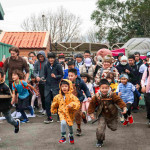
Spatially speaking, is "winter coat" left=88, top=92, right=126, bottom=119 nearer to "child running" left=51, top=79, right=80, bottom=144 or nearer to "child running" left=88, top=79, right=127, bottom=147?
"child running" left=88, top=79, right=127, bottom=147

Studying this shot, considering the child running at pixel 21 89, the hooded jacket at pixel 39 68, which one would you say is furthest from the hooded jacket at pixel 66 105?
the hooded jacket at pixel 39 68

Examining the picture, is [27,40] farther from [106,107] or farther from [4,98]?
[106,107]

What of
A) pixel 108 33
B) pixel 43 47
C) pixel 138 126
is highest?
pixel 108 33

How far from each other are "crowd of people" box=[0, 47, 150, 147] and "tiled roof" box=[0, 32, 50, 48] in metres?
10.5

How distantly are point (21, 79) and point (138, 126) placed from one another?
11.2 ft

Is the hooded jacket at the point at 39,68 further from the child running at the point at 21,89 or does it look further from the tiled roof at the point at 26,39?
the tiled roof at the point at 26,39

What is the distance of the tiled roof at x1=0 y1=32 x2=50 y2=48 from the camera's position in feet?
74.1

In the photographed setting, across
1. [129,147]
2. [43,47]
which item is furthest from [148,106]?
[43,47]

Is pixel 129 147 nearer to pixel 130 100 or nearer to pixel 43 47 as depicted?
pixel 130 100

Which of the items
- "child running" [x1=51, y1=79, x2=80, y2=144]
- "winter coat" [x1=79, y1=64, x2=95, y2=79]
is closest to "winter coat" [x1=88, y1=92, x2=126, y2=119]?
"child running" [x1=51, y1=79, x2=80, y2=144]

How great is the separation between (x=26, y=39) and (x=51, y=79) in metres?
15.2

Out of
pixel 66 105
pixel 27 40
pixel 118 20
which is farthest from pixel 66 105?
pixel 118 20

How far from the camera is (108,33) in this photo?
51625 mm

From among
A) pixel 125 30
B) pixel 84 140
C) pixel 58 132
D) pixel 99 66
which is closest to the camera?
pixel 84 140
